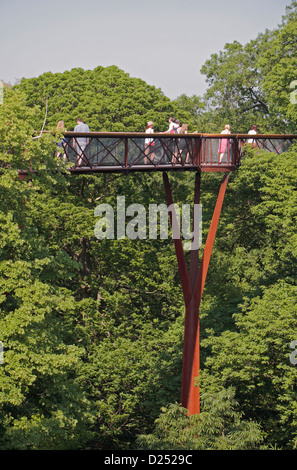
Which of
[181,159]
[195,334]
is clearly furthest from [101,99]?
[195,334]

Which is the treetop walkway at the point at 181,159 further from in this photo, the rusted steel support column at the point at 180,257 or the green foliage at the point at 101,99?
the green foliage at the point at 101,99

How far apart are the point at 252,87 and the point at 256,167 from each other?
1696 centimetres

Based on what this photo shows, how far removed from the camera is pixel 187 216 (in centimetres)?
3359

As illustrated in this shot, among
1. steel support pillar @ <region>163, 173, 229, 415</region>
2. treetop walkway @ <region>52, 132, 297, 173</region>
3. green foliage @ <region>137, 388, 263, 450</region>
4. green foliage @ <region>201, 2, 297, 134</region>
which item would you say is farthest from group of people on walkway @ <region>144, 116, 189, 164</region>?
green foliage @ <region>201, 2, 297, 134</region>

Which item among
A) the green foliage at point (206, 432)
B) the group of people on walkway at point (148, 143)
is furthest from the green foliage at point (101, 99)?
the green foliage at point (206, 432)

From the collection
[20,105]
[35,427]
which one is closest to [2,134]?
[20,105]

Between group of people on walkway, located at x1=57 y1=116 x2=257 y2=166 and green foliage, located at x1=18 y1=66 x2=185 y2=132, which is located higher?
green foliage, located at x1=18 y1=66 x2=185 y2=132

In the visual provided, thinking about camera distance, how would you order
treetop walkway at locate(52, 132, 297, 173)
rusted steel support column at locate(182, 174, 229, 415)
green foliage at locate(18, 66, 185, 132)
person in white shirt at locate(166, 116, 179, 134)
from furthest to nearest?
green foliage at locate(18, 66, 185, 132) < rusted steel support column at locate(182, 174, 229, 415) < person in white shirt at locate(166, 116, 179, 134) < treetop walkway at locate(52, 132, 297, 173)

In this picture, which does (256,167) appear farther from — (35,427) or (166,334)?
(35,427)

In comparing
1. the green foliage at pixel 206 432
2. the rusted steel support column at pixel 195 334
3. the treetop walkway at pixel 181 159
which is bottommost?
the green foliage at pixel 206 432

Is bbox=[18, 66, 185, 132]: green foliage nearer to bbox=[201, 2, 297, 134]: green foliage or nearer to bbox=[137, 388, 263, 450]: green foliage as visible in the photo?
bbox=[201, 2, 297, 134]: green foliage

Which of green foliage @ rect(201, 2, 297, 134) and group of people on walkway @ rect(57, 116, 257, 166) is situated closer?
group of people on walkway @ rect(57, 116, 257, 166)

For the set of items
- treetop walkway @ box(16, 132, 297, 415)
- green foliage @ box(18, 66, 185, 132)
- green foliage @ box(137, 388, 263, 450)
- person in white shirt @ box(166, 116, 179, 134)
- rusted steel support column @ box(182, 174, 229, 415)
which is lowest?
green foliage @ box(137, 388, 263, 450)

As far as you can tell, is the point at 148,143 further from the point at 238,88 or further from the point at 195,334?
the point at 238,88
